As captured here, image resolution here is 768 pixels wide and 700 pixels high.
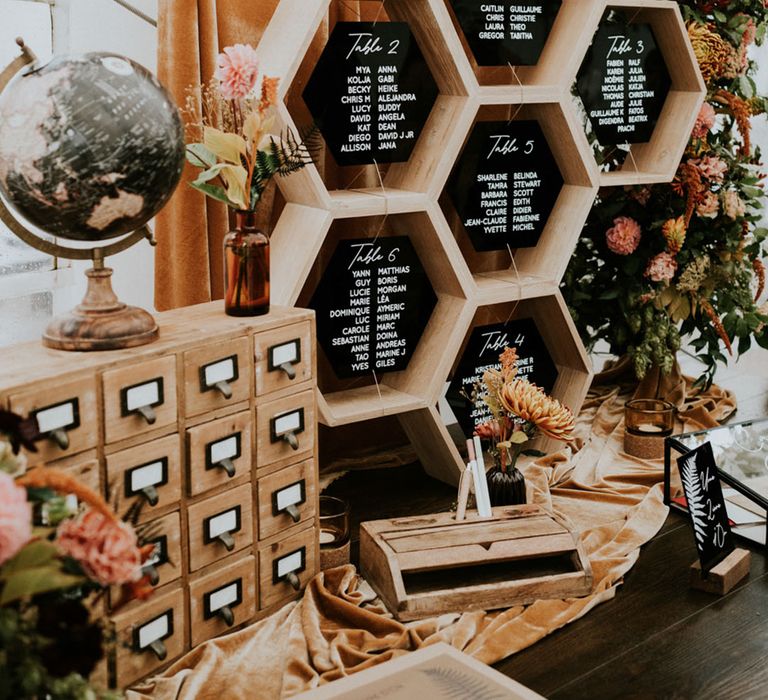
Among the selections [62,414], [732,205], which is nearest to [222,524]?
[62,414]

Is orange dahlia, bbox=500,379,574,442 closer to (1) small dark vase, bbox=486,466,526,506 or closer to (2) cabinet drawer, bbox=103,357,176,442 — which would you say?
(1) small dark vase, bbox=486,466,526,506

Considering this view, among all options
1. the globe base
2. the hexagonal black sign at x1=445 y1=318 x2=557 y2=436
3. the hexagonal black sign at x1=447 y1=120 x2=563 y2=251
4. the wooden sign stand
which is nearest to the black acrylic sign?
the wooden sign stand

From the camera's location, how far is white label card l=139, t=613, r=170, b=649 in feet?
6.25

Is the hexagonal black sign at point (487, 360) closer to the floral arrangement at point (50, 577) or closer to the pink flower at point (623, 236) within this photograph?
the pink flower at point (623, 236)

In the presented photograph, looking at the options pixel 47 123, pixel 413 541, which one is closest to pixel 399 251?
pixel 413 541

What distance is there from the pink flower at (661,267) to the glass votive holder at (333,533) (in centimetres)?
152

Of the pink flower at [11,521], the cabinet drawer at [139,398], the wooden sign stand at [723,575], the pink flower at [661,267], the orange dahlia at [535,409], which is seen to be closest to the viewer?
the pink flower at [11,521]

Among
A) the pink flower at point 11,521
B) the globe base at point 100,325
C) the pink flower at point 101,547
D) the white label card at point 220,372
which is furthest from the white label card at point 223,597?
the pink flower at point 11,521

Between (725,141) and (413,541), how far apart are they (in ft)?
6.97

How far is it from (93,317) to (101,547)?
2.88ft

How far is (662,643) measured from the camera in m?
2.09

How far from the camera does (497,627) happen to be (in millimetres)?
2121

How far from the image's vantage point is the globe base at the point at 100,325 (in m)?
1.87

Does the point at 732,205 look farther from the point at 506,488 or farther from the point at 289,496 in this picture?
the point at 289,496
